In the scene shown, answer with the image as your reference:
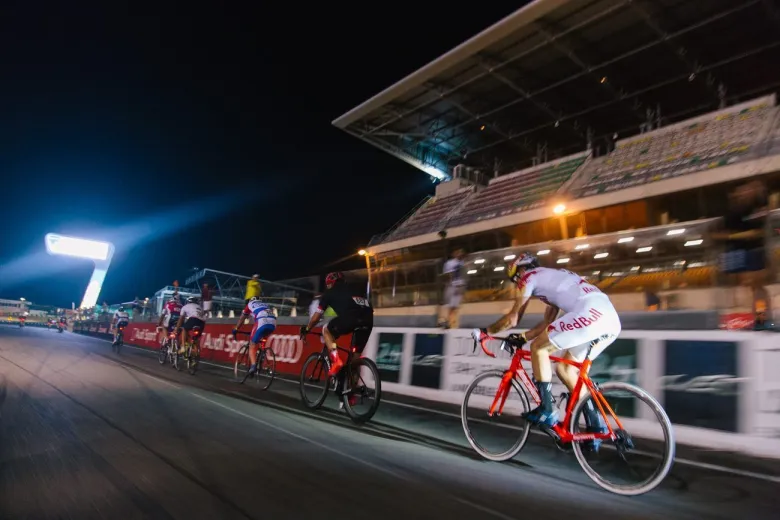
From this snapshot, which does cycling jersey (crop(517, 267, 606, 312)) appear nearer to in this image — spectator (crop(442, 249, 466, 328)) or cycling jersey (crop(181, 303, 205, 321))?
spectator (crop(442, 249, 466, 328))

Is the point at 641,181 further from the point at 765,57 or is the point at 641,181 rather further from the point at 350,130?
the point at 350,130

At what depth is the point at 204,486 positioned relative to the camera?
128 inches

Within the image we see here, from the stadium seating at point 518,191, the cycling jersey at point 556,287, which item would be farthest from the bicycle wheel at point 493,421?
the stadium seating at point 518,191

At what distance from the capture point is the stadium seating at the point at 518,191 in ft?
68.9

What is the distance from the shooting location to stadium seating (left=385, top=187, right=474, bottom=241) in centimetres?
2573

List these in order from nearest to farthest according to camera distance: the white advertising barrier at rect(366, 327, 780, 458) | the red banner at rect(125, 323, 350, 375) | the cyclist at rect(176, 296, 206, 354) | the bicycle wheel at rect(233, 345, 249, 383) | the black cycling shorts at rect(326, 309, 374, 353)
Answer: the white advertising barrier at rect(366, 327, 780, 458), the black cycling shorts at rect(326, 309, 374, 353), the bicycle wheel at rect(233, 345, 249, 383), the red banner at rect(125, 323, 350, 375), the cyclist at rect(176, 296, 206, 354)

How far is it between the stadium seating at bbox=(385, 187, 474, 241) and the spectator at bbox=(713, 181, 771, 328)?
15792 millimetres

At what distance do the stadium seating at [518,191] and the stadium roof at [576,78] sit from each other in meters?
2.08

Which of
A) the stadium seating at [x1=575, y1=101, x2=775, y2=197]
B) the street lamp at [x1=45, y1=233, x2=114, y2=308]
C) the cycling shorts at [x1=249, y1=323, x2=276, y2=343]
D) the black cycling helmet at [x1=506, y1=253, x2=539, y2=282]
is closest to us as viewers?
the black cycling helmet at [x1=506, y1=253, x2=539, y2=282]

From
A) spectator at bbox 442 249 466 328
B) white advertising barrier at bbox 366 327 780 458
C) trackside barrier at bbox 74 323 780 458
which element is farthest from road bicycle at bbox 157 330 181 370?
white advertising barrier at bbox 366 327 780 458

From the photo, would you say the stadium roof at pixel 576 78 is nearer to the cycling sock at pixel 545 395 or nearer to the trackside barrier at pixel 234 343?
the trackside barrier at pixel 234 343

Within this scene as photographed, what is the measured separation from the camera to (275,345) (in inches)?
469

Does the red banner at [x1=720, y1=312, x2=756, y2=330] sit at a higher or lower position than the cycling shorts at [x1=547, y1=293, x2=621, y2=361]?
higher

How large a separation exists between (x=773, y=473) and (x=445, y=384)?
424 cm
